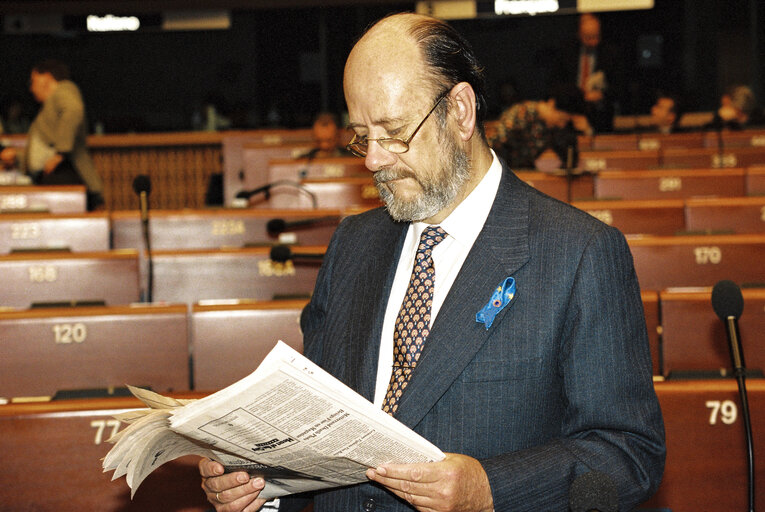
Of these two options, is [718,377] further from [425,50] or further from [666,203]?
[666,203]

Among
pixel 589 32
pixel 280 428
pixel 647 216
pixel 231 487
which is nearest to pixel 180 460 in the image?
pixel 231 487

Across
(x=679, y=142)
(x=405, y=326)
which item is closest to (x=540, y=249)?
(x=405, y=326)

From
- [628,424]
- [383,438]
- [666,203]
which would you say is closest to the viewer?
[383,438]

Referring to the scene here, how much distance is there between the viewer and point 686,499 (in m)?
2.00

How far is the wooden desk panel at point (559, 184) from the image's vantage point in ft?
16.3

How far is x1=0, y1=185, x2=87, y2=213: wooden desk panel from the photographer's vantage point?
5086mm

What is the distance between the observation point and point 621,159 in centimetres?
644

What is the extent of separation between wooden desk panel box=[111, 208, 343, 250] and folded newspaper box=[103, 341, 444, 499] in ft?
9.75

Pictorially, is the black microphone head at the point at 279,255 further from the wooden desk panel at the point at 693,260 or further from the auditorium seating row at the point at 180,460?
the wooden desk panel at the point at 693,260

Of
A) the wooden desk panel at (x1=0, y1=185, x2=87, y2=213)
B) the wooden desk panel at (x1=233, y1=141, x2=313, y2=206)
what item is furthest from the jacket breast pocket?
the wooden desk panel at (x1=233, y1=141, x2=313, y2=206)

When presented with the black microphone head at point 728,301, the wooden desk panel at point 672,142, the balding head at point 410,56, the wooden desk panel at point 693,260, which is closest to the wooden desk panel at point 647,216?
the wooden desk panel at point 693,260

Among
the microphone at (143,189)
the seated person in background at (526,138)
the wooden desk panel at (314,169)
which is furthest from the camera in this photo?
the wooden desk panel at (314,169)

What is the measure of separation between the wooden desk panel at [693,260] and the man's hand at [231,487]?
232cm

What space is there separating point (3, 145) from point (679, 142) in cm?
609
